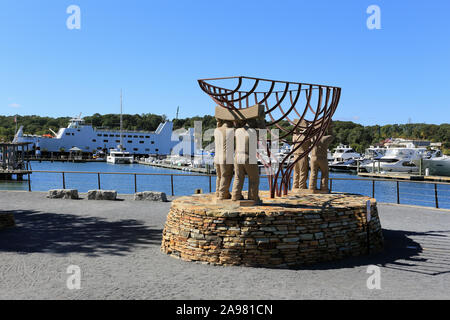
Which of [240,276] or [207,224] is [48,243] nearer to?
[207,224]

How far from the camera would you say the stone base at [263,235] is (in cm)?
598

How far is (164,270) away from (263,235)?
5.56 ft

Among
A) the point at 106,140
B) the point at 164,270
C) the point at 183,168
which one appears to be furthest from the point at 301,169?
the point at 106,140

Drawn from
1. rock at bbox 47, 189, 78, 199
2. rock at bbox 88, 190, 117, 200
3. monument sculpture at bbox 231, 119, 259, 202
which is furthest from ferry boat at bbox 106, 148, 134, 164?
monument sculpture at bbox 231, 119, 259, 202

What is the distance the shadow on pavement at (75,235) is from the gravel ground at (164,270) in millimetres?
20

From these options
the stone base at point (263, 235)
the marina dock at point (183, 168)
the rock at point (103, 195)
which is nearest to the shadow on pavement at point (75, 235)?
the stone base at point (263, 235)

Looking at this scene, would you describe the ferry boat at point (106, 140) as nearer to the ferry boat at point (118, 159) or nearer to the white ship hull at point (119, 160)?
the ferry boat at point (118, 159)

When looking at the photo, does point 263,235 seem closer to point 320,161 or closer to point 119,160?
point 320,161

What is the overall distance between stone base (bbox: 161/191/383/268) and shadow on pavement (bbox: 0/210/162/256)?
135 cm

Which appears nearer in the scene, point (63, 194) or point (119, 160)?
point (63, 194)

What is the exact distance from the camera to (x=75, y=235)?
8.28m

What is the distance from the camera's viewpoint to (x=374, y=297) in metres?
4.66
